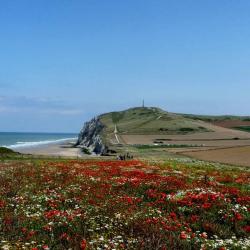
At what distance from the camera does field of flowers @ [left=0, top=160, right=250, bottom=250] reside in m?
11.9

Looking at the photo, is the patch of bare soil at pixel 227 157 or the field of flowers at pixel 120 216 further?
the patch of bare soil at pixel 227 157

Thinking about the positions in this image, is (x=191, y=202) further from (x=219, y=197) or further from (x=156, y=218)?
(x=156, y=218)

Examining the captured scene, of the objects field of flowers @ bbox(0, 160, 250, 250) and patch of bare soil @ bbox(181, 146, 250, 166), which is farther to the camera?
patch of bare soil @ bbox(181, 146, 250, 166)

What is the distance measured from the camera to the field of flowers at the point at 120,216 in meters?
11.9

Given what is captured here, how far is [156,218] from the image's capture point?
14.9 m

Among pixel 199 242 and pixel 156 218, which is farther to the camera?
pixel 156 218

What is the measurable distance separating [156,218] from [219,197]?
4.61 m

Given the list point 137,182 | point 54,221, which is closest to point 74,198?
point 54,221

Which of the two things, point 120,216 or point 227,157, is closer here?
point 120,216

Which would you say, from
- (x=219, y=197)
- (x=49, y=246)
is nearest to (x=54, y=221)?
(x=49, y=246)

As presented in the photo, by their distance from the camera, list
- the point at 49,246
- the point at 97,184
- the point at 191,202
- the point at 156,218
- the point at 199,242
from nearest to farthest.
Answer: the point at 49,246 < the point at 199,242 < the point at 156,218 < the point at 191,202 < the point at 97,184

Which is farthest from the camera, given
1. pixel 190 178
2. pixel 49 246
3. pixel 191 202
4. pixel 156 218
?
pixel 190 178

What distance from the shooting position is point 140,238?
11.9 meters

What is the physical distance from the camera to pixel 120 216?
15047mm
